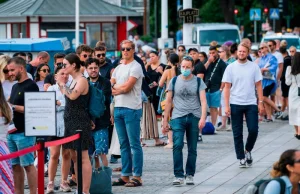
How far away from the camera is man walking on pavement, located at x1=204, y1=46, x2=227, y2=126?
68.4 ft

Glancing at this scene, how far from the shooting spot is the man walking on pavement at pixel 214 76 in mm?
20844

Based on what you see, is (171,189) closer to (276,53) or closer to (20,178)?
(20,178)

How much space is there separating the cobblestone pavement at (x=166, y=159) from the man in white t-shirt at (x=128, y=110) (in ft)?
0.89

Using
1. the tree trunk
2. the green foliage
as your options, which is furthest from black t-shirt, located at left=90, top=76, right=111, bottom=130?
the green foliage

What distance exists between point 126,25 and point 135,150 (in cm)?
3129

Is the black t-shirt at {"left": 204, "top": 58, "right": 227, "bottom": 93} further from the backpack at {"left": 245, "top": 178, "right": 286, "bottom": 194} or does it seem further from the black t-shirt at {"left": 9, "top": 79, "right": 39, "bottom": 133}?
the backpack at {"left": 245, "top": 178, "right": 286, "bottom": 194}

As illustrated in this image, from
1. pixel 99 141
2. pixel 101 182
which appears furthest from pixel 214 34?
pixel 101 182

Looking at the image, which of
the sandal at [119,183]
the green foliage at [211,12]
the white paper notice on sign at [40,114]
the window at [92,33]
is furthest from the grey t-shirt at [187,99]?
the green foliage at [211,12]

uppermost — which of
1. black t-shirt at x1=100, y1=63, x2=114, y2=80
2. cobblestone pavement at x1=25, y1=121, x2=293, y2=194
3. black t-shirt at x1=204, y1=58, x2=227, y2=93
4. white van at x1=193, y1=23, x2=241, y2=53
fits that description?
white van at x1=193, y1=23, x2=241, y2=53

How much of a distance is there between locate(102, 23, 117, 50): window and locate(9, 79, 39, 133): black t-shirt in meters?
33.4

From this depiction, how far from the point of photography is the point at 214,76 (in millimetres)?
20844

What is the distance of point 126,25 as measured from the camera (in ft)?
146

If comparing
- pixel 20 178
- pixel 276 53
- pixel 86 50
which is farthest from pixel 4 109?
pixel 276 53

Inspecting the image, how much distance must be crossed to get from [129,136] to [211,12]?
2468 inches
